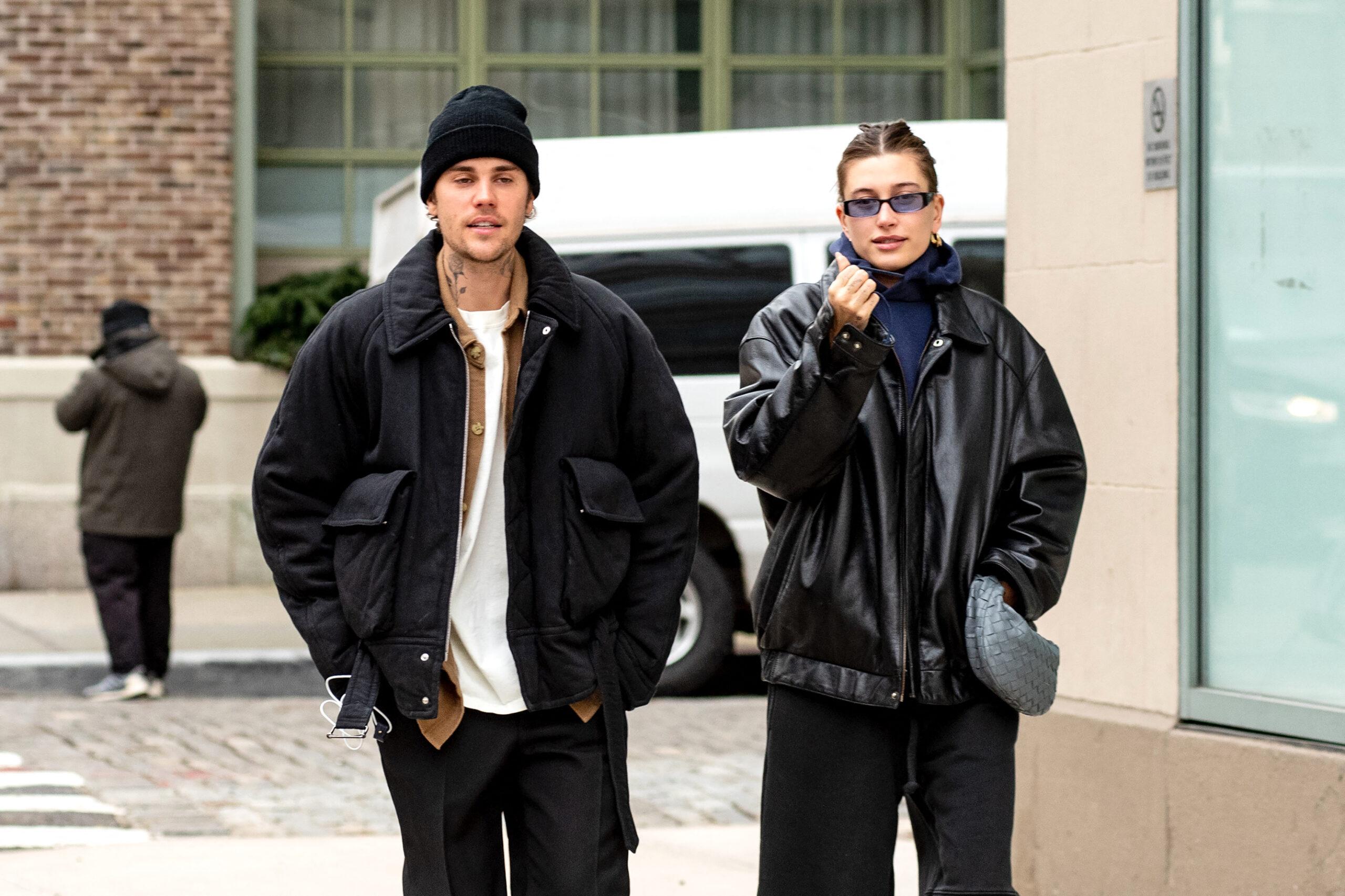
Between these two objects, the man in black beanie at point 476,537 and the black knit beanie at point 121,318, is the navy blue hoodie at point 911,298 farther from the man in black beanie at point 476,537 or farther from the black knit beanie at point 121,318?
the black knit beanie at point 121,318

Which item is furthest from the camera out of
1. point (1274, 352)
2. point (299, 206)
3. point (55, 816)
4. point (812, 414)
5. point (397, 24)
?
point (397, 24)

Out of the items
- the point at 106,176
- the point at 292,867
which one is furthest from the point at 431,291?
the point at 106,176

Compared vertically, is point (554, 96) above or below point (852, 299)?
above

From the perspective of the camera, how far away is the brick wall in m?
13.8

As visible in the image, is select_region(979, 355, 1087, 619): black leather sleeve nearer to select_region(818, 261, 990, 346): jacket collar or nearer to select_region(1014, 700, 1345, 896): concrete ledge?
select_region(818, 261, 990, 346): jacket collar

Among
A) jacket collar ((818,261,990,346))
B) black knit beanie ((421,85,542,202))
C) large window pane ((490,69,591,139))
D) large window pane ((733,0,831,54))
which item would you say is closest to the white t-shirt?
black knit beanie ((421,85,542,202))

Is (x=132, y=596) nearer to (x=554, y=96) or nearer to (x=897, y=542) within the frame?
(x=897, y=542)

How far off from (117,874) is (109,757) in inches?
80.4

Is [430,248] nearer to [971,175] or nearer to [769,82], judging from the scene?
[971,175]

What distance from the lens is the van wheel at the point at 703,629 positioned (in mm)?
9328

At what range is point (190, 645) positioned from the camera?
443 inches

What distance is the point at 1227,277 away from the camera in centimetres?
497

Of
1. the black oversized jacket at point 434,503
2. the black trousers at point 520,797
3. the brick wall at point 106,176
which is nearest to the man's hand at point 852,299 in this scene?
the black oversized jacket at point 434,503

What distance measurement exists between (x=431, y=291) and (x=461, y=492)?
36 centimetres
